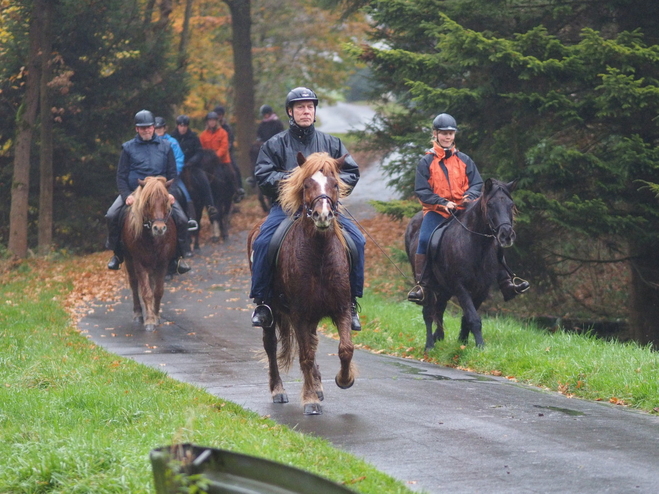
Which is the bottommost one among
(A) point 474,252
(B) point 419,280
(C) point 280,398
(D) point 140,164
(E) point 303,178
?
(C) point 280,398

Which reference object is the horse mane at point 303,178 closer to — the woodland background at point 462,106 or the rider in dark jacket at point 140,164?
the woodland background at point 462,106

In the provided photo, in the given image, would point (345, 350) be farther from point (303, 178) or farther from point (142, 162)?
point (142, 162)

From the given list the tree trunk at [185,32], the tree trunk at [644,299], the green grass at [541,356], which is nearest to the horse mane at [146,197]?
the green grass at [541,356]

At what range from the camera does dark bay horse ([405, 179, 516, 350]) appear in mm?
11727

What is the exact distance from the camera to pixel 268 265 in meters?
8.97

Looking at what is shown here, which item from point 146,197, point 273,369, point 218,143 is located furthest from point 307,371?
point 218,143

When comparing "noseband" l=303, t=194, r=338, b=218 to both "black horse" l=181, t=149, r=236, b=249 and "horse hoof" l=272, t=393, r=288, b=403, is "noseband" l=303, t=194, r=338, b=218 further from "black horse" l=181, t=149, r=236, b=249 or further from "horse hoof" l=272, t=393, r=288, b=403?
"black horse" l=181, t=149, r=236, b=249

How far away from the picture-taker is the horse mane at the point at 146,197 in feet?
48.8

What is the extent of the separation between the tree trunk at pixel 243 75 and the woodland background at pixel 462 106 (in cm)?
6

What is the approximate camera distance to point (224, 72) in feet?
122

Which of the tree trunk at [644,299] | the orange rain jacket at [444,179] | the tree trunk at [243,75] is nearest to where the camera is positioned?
the orange rain jacket at [444,179]

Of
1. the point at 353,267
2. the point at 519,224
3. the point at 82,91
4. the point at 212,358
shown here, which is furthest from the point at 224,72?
the point at 353,267

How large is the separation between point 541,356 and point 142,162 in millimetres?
7561

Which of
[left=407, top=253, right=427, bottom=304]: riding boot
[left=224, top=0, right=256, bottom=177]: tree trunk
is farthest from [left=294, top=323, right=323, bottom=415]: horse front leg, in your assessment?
[left=224, top=0, right=256, bottom=177]: tree trunk
